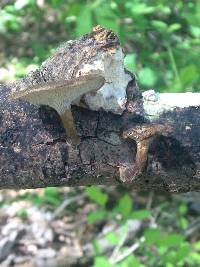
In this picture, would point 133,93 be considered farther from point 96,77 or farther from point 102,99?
point 96,77

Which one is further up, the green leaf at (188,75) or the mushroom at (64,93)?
the green leaf at (188,75)

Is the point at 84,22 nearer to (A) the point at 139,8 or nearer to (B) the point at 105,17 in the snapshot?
(B) the point at 105,17

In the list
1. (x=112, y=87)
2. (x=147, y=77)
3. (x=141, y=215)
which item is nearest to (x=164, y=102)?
(x=112, y=87)

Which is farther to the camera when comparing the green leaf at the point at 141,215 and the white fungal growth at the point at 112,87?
the green leaf at the point at 141,215

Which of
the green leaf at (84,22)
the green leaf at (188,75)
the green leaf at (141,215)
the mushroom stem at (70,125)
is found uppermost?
the green leaf at (84,22)

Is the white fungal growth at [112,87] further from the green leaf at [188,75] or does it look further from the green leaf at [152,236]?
the green leaf at [188,75]

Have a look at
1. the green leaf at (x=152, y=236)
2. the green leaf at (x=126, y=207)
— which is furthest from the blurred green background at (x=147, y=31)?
the green leaf at (x=152, y=236)

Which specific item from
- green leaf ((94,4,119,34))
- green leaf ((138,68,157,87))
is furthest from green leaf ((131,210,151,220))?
green leaf ((94,4,119,34))

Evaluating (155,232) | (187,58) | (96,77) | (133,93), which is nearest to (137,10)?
(187,58)

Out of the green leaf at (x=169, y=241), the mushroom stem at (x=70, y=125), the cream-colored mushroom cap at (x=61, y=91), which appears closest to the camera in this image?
the cream-colored mushroom cap at (x=61, y=91)
